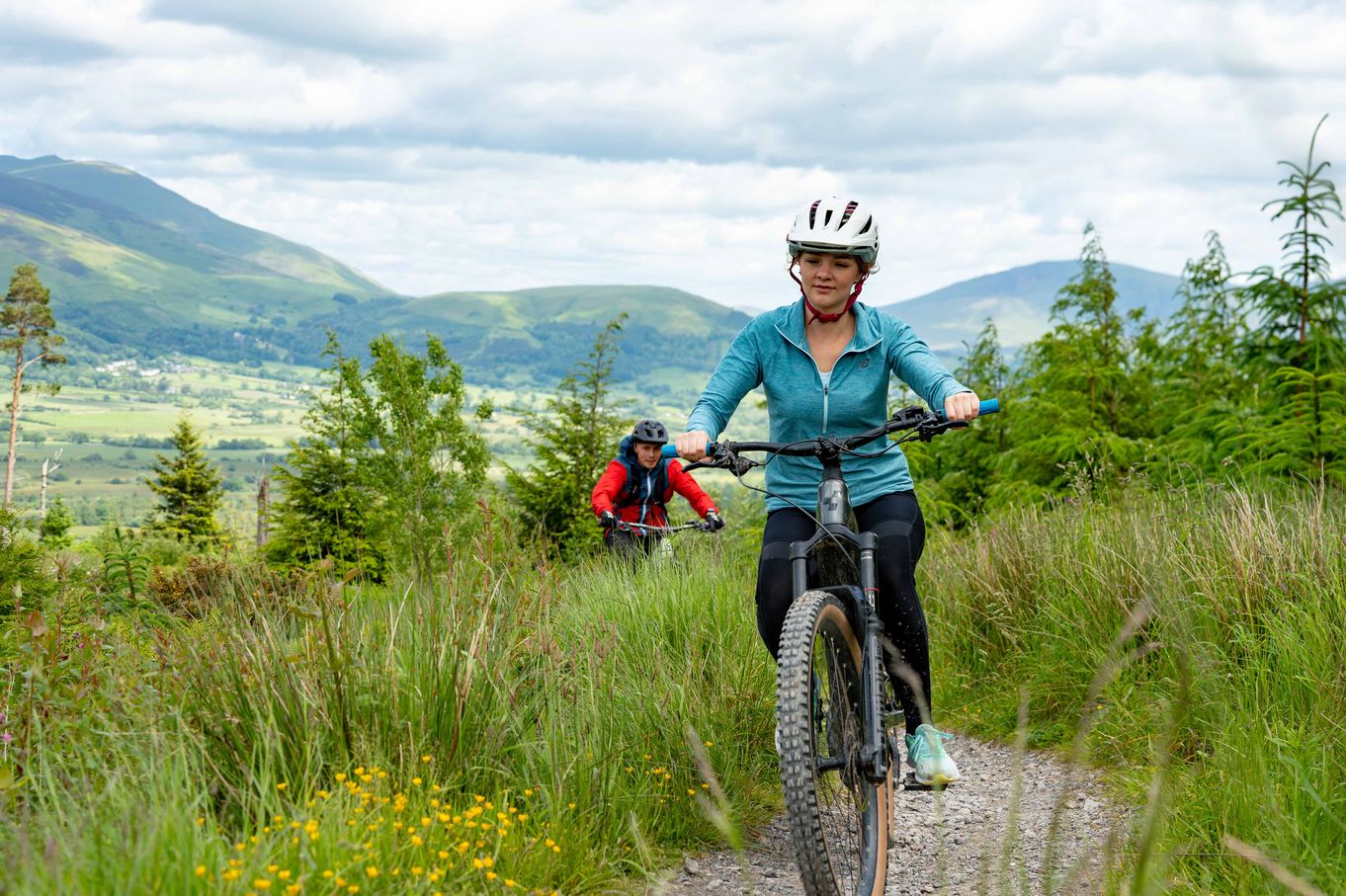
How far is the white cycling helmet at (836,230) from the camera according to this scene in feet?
14.5

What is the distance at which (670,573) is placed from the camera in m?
6.43

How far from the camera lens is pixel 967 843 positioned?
4.87 metres

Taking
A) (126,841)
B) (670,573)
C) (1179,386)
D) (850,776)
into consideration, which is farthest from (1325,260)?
(126,841)

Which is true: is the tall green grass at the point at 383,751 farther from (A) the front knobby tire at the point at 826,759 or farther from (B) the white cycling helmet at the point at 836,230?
(B) the white cycling helmet at the point at 836,230

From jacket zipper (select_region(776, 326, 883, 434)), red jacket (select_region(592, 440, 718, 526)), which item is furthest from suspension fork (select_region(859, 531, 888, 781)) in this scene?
red jacket (select_region(592, 440, 718, 526))

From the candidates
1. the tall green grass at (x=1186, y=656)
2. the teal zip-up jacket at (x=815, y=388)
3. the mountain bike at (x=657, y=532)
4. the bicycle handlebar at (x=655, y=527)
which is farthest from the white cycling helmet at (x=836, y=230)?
the bicycle handlebar at (x=655, y=527)

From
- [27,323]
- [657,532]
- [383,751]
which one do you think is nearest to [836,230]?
[383,751]

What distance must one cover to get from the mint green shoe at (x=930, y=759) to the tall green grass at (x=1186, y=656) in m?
0.59

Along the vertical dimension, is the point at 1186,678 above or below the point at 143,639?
above

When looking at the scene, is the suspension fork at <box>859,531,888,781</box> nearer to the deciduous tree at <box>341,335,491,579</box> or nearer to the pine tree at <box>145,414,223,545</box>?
the deciduous tree at <box>341,335,491,579</box>

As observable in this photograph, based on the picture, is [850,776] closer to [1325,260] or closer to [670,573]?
[670,573]

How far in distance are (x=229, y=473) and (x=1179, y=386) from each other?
18706 cm

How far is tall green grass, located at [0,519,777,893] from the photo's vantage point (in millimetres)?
2808

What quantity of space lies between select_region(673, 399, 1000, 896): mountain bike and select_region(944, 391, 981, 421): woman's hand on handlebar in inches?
1.4
